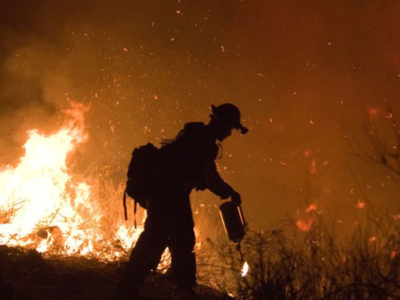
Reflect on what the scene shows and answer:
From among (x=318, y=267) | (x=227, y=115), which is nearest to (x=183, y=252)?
(x=318, y=267)

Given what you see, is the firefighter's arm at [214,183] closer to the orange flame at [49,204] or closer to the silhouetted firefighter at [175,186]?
the silhouetted firefighter at [175,186]

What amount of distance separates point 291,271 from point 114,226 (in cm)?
486

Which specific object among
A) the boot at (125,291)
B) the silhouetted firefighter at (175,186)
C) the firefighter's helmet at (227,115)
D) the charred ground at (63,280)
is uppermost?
the firefighter's helmet at (227,115)

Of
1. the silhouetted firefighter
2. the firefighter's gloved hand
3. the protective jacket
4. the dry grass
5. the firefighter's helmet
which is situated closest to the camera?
the dry grass

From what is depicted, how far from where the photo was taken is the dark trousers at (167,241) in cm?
335

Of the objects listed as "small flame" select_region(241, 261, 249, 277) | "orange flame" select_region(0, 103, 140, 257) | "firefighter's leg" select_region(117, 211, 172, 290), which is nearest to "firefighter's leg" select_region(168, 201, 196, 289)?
"firefighter's leg" select_region(117, 211, 172, 290)

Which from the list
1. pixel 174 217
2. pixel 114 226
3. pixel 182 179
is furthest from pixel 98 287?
pixel 114 226

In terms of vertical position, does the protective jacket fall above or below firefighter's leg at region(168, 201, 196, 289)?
above

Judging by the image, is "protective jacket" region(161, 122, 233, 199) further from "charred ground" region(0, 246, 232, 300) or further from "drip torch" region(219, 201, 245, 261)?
"charred ground" region(0, 246, 232, 300)

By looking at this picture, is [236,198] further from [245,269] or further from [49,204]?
[49,204]

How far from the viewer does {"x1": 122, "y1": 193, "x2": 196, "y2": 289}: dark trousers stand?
3.35 metres

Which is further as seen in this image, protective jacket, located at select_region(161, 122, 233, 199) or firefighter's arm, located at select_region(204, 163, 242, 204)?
firefighter's arm, located at select_region(204, 163, 242, 204)

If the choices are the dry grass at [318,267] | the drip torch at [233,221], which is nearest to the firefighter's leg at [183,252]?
the dry grass at [318,267]

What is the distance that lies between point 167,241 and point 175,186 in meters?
0.50
